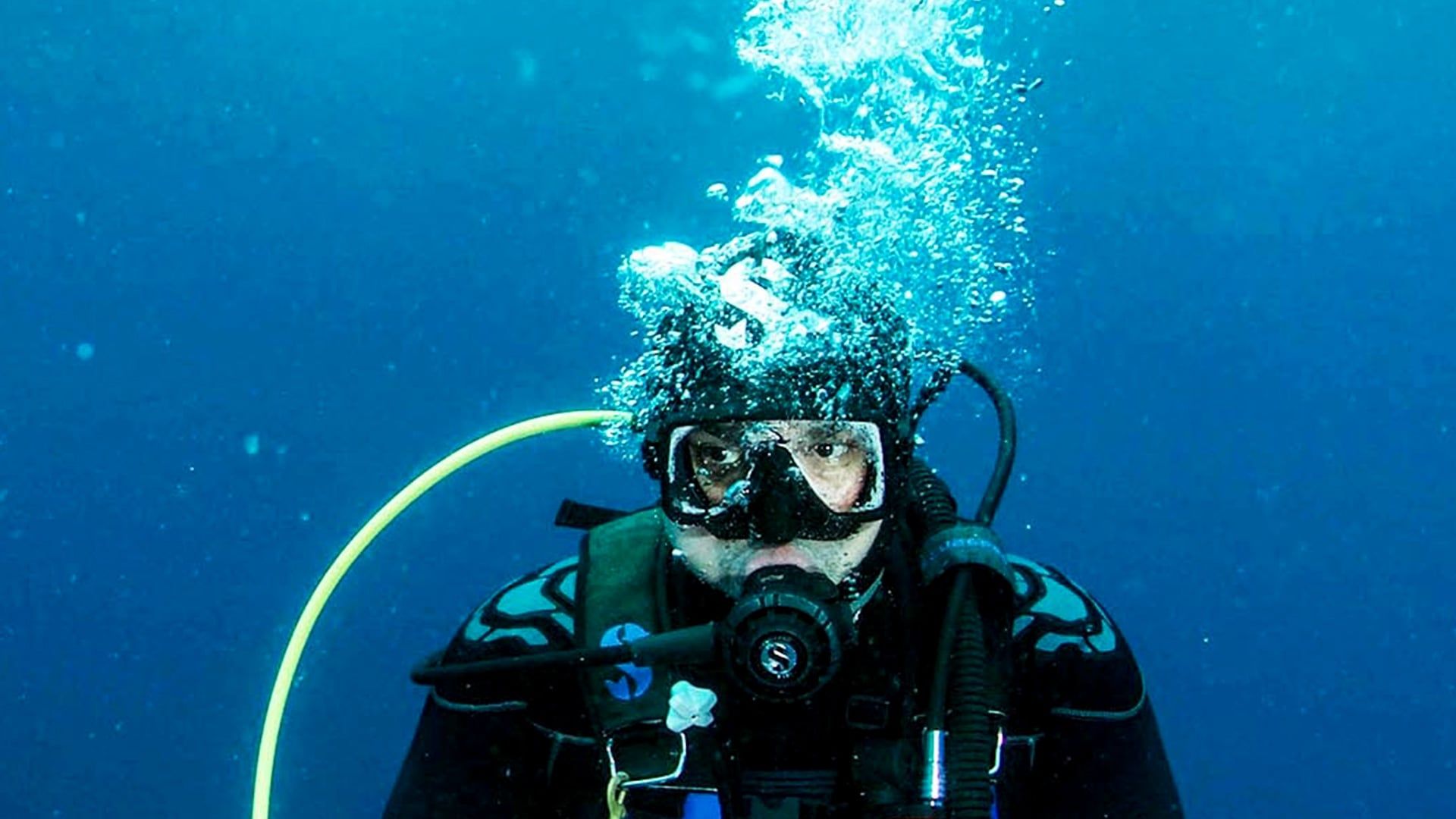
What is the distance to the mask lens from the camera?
2494 millimetres

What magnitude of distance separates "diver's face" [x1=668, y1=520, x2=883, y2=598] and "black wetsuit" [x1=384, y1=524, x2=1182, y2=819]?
0.17 m

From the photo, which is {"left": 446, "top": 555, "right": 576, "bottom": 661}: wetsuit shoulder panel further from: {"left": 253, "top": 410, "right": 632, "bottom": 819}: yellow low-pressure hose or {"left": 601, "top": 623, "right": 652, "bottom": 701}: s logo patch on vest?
{"left": 253, "top": 410, "right": 632, "bottom": 819}: yellow low-pressure hose

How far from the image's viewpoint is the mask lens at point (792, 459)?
8.18ft

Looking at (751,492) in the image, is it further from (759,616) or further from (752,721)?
(752,721)

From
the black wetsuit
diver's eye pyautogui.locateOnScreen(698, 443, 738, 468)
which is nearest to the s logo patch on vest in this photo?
the black wetsuit

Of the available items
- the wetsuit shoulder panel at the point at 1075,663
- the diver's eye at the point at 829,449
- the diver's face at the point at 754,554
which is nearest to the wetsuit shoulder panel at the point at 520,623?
the diver's face at the point at 754,554

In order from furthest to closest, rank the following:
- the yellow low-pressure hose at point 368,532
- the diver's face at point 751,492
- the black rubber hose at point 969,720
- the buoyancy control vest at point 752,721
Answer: the yellow low-pressure hose at point 368,532
the diver's face at point 751,492
the buoyancy control vest at point 752,721
the black rubber hose at point 969,720

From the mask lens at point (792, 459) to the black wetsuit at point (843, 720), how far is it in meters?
0.29

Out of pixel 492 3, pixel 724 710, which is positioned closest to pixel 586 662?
pixel 724 710

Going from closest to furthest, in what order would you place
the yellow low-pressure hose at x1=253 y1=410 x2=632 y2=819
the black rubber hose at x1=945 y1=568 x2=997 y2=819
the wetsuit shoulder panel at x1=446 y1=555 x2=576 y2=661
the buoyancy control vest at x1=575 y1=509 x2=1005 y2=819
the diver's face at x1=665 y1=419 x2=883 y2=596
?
the black rubber hose at x1=945 y1=568 x2=997 y2=819 → the buoyancy control vest at x1=575 y1=509 x2=1005 y2=819 → the diver's face at x1=665 y1=419 x2=883 y2=596 → the wetsuit shoulder panel at x1=446 y1=555 x2=576 y2=661 → the yellow low-pressure hose at x1=253 y1=410 x2=632 y2=819

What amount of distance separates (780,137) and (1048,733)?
2037 cm

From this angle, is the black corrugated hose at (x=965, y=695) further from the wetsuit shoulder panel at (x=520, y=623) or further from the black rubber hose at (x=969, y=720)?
the wetsuit shoulder panel at (x=520, y=623)

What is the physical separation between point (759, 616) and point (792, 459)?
0.41 meters

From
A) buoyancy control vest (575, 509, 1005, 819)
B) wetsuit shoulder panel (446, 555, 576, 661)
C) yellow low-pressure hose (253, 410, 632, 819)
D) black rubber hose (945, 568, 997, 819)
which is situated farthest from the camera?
yellow low-pressure hose (253, 410, 632, 819)
